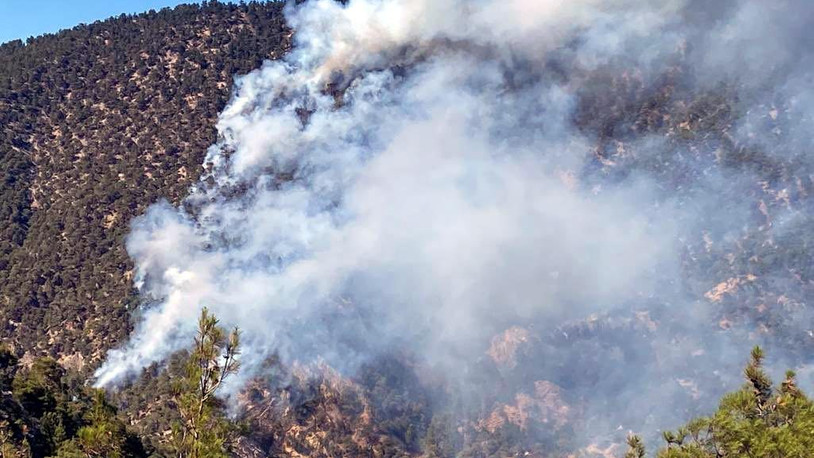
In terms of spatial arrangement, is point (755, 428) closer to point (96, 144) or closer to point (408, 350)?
point (408, 350)

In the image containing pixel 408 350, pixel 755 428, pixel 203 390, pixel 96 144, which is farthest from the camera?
pixel 96 144

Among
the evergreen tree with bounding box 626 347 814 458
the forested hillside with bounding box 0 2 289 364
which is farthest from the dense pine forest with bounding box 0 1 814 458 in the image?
the evergreen tree with bounding box 626 347 814 458

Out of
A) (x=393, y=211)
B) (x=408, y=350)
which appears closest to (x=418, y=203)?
(x=393, y=211)

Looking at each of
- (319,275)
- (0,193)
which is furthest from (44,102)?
(319,275)

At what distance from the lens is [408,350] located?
6262 centimetres

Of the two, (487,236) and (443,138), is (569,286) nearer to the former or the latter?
(487,236)

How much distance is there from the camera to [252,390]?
181ft

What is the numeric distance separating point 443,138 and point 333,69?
616 inches

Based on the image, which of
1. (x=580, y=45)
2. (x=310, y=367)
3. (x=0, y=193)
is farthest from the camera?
(x=580, y=45)

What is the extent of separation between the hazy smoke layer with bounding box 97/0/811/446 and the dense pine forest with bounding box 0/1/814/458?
99cm

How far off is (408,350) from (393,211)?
14564mm

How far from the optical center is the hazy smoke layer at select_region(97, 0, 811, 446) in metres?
63.0

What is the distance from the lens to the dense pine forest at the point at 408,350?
2170 inches

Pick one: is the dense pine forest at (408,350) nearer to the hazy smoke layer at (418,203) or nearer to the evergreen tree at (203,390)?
the hazy smoke layer at (418,203)
